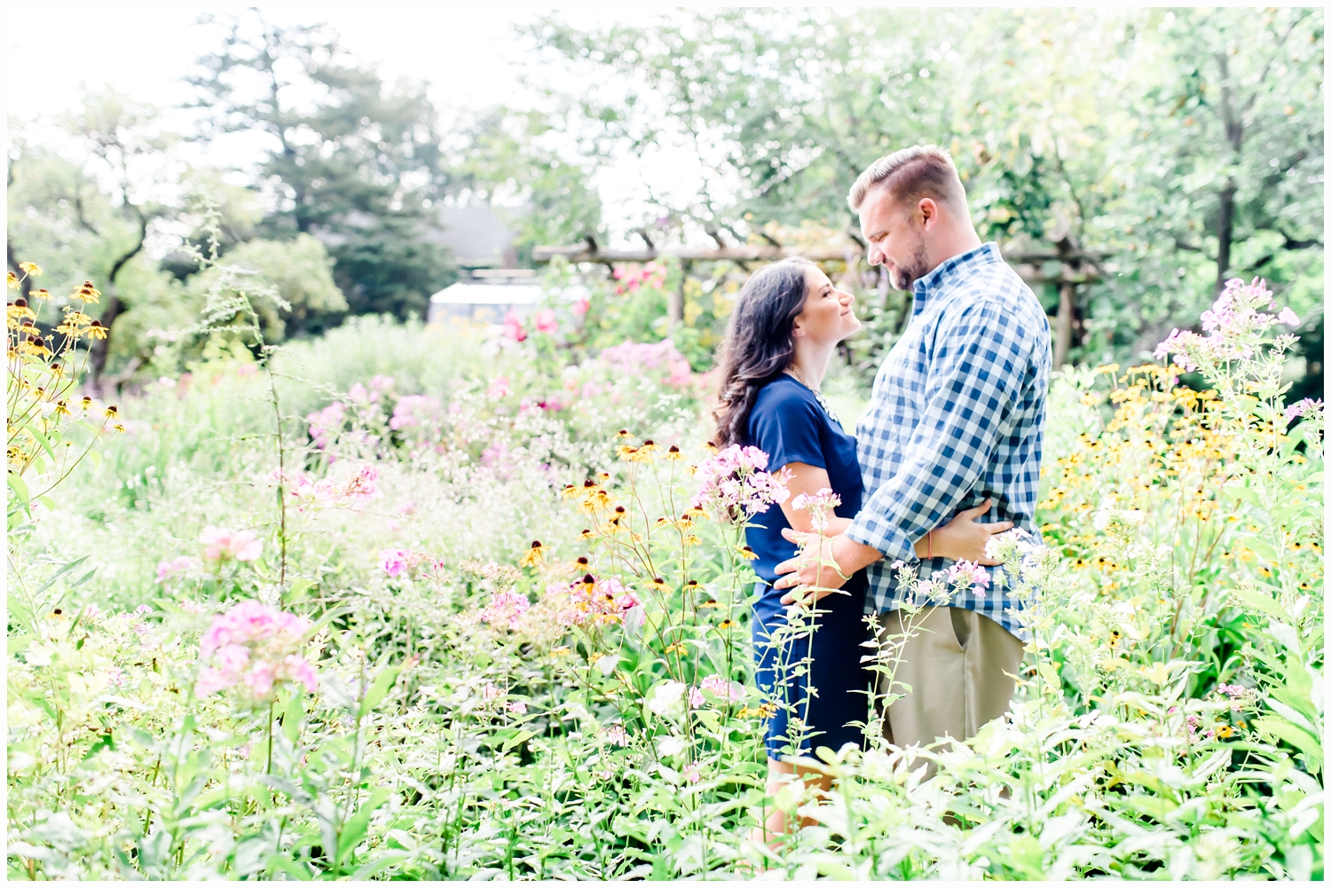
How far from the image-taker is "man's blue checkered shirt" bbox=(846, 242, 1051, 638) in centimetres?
158

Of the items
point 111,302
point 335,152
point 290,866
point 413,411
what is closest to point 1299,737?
point 290,866

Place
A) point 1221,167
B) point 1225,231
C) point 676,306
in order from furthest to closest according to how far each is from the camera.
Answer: point 676,306
point 1225,231
point 1221,167

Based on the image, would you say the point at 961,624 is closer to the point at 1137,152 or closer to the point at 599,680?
the point at 599,680

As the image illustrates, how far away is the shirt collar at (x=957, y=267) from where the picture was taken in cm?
179

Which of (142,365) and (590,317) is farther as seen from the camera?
(142,365)

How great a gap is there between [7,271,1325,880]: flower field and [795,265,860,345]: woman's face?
441 mm

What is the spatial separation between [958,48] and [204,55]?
20.5 metres

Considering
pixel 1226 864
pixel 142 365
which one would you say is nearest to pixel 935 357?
pixel 1226 864

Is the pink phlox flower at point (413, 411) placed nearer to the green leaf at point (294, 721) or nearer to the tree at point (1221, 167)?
the green leaf at point (294, 721)

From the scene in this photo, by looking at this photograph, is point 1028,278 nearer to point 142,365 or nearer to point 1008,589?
point 1008,589

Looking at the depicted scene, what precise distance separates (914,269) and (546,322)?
5263 mm

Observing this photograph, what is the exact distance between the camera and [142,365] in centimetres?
1238

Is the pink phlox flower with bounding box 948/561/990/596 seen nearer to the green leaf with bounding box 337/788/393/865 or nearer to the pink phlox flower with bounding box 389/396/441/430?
the green leaf with bounding box 337/788/393/865

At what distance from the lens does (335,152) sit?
2186 cm
